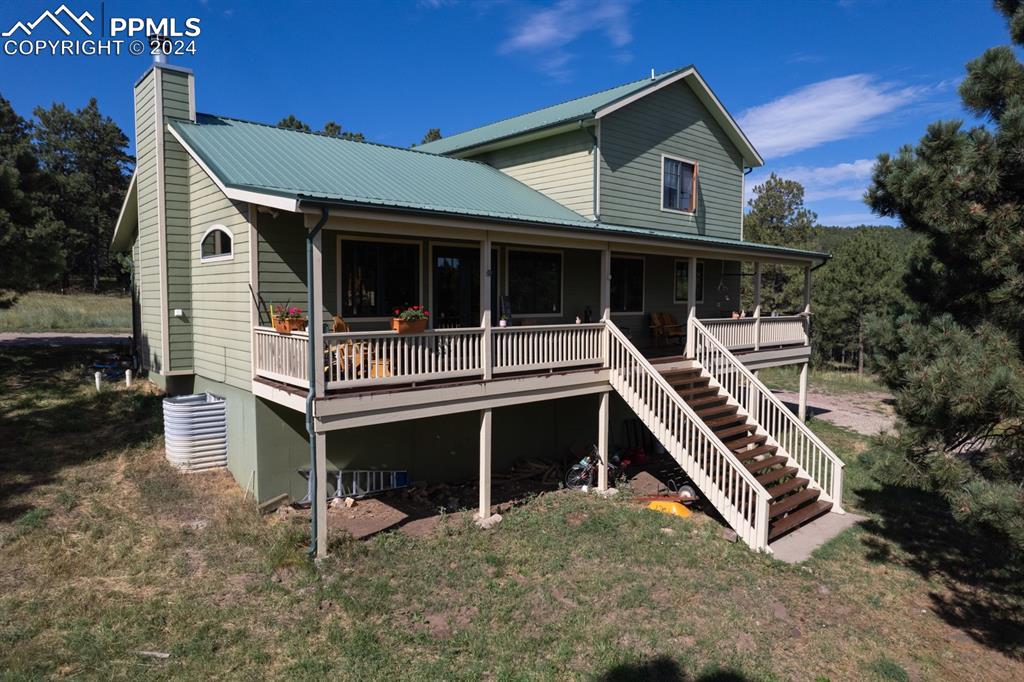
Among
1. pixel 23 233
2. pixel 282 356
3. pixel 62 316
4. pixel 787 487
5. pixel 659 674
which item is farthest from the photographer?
pixel 62 316

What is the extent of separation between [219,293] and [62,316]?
2911cm

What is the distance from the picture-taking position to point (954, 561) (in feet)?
28.9

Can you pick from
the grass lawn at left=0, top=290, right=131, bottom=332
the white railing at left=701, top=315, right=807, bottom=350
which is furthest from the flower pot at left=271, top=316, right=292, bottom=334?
the grass lawn at left=0, top=290, right=131, bottom=332

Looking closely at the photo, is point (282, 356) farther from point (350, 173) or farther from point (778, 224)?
point (778, 224)

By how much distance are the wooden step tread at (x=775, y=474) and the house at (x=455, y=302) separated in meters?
0.05

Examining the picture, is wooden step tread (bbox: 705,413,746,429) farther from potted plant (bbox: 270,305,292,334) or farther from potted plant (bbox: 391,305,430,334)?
potted plant (bbox: 270,305,292,334)

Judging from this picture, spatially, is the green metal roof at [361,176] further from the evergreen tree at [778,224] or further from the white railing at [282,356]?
the evergreen tree at [778,224]

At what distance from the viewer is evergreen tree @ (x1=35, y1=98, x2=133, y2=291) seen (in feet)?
171

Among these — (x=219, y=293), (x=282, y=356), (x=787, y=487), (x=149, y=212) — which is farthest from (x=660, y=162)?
(x=149, y=212)

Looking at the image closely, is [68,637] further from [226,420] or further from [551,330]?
[551,330]

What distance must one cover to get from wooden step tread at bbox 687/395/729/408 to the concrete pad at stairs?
2.51 meters

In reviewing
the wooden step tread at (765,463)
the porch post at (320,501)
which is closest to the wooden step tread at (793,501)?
the wooden step tread at (765,463)

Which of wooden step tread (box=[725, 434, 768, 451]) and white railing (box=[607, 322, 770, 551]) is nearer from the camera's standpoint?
white railing (box=[607, 322, 770, 551])

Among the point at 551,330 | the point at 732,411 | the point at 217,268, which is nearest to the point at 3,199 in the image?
the point at 217,268
